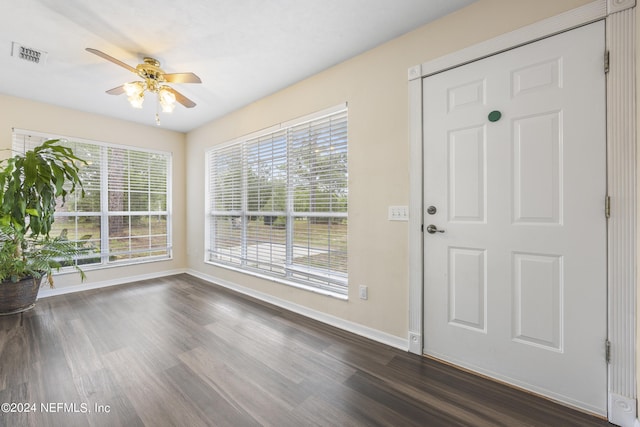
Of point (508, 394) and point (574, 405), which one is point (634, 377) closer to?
point (574, 405)

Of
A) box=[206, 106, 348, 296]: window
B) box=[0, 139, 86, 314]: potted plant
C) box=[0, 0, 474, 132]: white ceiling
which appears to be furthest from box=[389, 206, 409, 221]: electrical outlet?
box=[0, 139, 86, 314]: potted plant

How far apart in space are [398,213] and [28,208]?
4.00 metres

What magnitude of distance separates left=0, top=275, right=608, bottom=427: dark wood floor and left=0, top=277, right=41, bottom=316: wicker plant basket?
0.86 ft

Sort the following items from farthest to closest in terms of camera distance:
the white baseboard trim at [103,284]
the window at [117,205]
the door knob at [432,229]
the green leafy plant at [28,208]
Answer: the window at [117,205], the white baseboard trim at [103,284], the green leafy plant at [28,208], the door knob at [432,229]

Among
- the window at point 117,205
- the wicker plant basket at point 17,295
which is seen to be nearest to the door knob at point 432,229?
the wicker plant basket at point 17,295

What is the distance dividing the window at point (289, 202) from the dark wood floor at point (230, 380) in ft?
2.17

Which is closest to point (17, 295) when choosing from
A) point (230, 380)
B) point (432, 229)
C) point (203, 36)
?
point (230, 380)

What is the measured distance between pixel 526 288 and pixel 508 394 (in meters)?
0.66

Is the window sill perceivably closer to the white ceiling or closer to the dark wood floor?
the dark wood floor

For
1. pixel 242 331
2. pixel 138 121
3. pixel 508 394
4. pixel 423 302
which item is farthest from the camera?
pixel 138 121

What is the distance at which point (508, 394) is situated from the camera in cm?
158

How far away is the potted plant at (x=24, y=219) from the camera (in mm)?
2748

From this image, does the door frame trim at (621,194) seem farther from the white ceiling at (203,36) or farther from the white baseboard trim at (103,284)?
the white baseboard trim at (103,284)

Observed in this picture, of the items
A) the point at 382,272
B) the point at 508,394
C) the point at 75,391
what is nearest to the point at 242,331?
the point at 75,391
